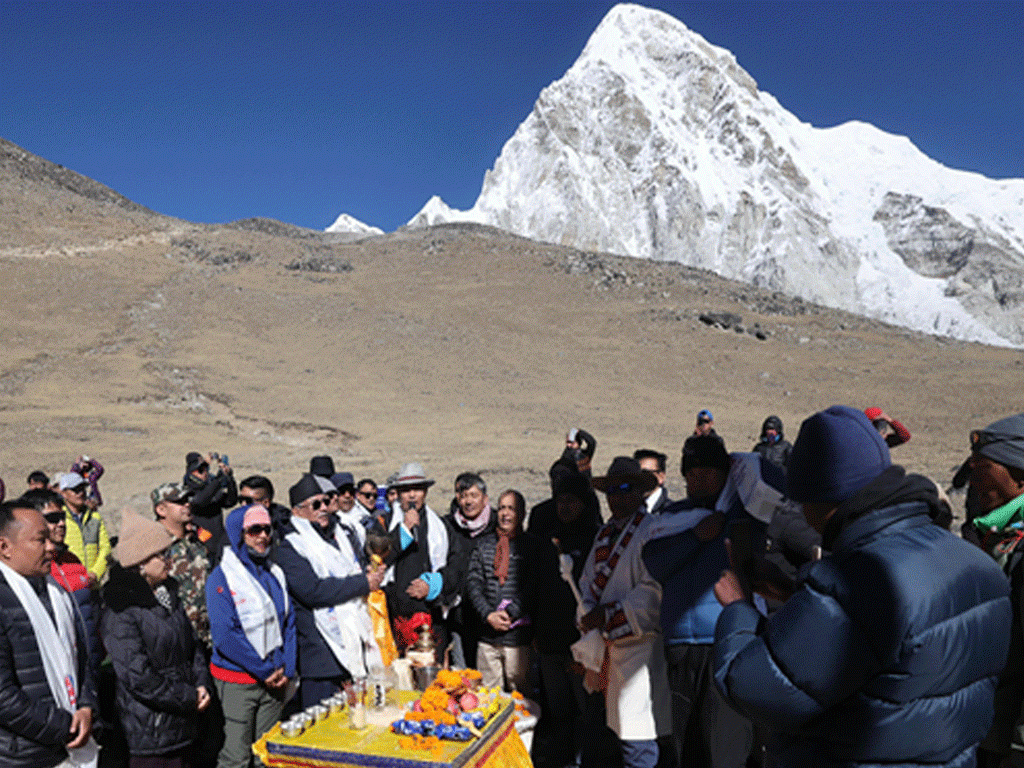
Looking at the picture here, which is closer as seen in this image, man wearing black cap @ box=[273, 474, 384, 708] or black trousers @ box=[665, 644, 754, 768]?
black trousers @ box=[665, 644, 754, 768]

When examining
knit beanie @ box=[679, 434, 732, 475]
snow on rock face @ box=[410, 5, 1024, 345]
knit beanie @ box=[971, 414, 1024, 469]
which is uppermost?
snow on rock face @ box=[410, 5, 1024, 345]

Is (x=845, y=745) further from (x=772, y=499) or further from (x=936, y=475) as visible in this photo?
(x=936, y=475)

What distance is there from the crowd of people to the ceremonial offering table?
27 cm

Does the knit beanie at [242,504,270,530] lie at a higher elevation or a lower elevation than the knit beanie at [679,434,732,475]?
lower

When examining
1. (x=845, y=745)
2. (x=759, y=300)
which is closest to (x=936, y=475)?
(x=845, y=745)

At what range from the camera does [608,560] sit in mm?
4516

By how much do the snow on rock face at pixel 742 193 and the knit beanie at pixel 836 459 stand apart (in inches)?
4253

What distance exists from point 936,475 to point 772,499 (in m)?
16.7

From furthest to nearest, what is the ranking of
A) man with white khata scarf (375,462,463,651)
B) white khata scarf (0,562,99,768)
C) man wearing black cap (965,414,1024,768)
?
1. man with white khata scarf (375,462,463,651)
2. white khata scarf (0,562,99,768)
3. man wearing black cap (965,414,1024,768)

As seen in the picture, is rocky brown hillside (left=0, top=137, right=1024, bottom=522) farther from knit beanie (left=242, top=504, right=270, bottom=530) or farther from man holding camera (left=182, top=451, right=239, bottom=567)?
knit beanie (left=242, top=504, right=270, bottom=530)

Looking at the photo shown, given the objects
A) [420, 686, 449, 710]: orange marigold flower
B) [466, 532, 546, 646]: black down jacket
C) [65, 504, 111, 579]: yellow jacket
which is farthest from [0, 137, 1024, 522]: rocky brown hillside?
[420, 686, 449, 710]: orange marigold flower

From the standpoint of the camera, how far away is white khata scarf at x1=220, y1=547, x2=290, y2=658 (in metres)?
4.65

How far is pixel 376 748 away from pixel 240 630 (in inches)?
50.7

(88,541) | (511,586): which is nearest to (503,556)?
(511,586)
